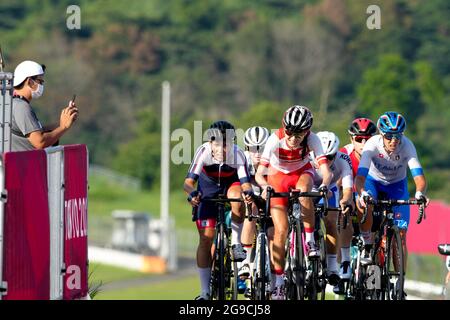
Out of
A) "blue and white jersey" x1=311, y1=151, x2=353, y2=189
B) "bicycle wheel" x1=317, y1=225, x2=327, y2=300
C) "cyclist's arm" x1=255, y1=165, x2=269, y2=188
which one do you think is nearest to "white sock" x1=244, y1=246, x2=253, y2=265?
"bicycle wheel" x1=317, y1=225, x2=327, y2=300

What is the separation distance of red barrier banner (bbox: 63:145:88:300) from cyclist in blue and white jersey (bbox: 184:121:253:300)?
1.04 m

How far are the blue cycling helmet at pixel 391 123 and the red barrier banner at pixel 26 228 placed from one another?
150 inches

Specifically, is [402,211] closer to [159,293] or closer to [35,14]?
[159,293]

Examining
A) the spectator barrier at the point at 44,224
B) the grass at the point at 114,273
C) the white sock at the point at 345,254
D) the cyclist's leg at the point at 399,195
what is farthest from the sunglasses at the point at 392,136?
the grass at the point at 114,273

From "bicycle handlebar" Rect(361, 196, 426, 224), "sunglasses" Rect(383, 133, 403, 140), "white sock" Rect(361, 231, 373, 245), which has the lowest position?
"white sock" Rect(361, 231, 373, 245)

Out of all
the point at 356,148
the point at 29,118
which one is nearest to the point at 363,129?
the point at 356,148

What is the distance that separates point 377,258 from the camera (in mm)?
15742

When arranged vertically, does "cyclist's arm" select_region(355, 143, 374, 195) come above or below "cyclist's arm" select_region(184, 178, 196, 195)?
above

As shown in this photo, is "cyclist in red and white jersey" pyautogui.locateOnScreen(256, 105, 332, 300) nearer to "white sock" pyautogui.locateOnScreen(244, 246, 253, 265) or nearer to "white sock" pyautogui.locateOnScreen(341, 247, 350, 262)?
"white sock" pyautogui.locateOnScreen(244, 246, 253, 265)

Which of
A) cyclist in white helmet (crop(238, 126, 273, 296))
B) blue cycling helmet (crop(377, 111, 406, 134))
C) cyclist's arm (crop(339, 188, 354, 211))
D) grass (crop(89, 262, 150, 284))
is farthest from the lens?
grass (crop(89, 262, 150, 284))

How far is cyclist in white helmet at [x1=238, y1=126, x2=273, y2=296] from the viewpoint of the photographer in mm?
16031

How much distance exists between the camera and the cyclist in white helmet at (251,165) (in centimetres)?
1603

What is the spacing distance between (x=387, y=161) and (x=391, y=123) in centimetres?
75
